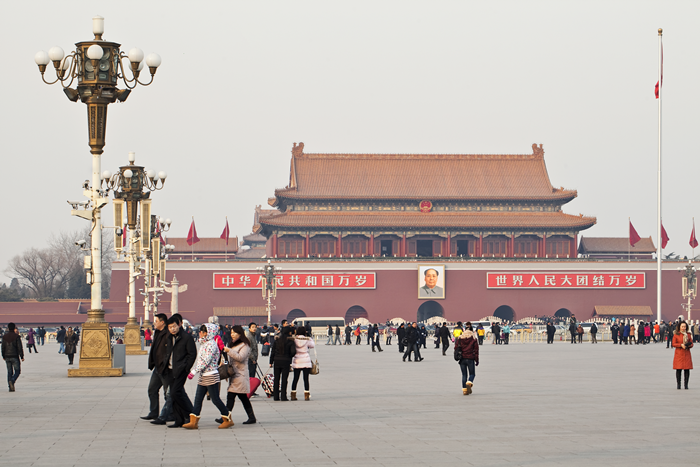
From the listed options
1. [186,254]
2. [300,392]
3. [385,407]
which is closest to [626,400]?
[385,407]

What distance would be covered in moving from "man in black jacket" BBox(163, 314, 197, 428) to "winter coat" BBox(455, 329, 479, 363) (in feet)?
16.9

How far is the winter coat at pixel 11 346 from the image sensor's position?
1505 centimetres

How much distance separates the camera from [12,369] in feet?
49.2

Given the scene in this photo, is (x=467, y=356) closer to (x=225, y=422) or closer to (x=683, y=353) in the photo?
(x=683, y=353)

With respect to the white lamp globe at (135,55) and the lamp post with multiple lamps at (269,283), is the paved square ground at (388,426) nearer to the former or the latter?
the white lamp globe at (135,55)

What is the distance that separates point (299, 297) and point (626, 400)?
40938mm

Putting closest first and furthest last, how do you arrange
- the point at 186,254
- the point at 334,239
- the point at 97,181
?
the point at 97,181, the point at 334,239, the point at 186,254

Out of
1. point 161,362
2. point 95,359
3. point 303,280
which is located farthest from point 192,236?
point 161,362

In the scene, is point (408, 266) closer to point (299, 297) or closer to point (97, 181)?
point (299, 297)

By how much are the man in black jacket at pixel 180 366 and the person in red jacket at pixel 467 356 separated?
4.89m

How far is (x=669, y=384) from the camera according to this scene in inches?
621

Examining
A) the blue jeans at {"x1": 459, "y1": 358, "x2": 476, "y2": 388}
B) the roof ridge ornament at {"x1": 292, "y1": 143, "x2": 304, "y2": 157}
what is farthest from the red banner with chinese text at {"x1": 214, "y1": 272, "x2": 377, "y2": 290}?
the blue jeans at {"x1": 459, "y1": 358, "x2": 476, "y2": 388}

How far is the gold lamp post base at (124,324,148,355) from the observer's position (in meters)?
28.1

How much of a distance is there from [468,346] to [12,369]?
6972mm
